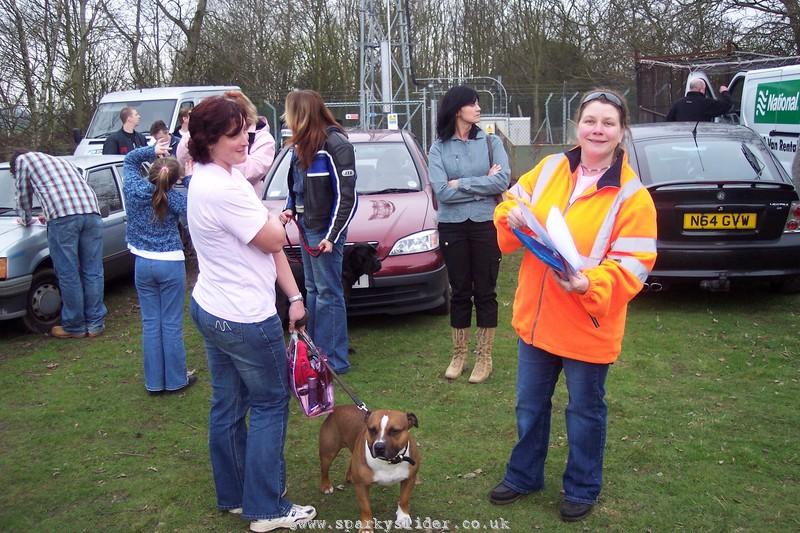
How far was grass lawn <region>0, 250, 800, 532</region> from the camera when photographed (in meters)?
3.65

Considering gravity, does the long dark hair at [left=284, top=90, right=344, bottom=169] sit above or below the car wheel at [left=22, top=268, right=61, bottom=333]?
above

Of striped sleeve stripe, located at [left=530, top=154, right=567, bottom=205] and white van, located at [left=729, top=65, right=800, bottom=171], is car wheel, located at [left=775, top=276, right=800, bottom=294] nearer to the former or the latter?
white van, located at [left=729, top=65, right=800, bottom=171]

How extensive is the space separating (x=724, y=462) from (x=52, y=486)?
375 cm

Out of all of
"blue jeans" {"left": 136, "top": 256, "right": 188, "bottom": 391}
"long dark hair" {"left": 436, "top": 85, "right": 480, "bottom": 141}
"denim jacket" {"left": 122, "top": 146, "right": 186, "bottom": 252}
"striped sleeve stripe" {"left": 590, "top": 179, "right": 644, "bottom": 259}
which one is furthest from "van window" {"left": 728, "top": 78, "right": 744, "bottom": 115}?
"striped sleeve stripe" {"left": 590, "top": 179, "right": 644, "bottom": 259}

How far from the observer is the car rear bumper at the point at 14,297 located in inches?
269

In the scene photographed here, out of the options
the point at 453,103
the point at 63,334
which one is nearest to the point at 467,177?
the point at 453,103

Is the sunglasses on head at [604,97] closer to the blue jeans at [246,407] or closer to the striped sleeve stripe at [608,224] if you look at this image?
the striped sleeve stripe at [608,224]

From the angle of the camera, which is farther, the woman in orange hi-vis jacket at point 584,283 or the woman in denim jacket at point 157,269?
the woman in denim jacket at point 157,269

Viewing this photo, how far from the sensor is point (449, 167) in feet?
17.0

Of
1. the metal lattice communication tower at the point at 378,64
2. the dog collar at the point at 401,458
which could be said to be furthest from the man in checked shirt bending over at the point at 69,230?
the metal lattice communication tower at the point at 378,64

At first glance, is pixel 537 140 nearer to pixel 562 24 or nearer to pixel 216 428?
pixel 562 24

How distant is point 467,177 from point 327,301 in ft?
4.51

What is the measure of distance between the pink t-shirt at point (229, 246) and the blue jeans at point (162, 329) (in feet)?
7.64

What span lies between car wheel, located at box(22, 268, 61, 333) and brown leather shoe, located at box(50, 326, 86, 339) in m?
0.19
